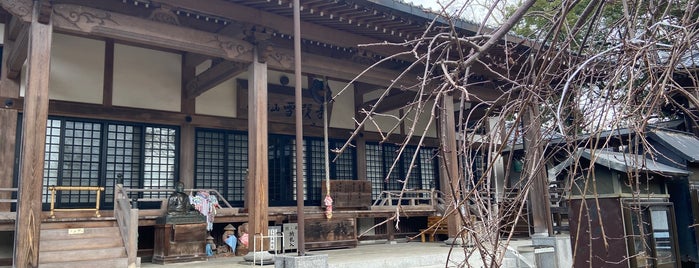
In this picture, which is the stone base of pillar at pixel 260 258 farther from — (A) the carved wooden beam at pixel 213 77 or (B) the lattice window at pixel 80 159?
(B) the lattice window at pixel 80 159

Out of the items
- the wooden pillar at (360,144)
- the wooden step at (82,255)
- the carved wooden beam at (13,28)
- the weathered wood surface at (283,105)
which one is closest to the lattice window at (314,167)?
the weathered wood surface at (283,105)

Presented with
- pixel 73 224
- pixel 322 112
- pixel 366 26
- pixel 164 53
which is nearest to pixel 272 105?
pixel 322 112

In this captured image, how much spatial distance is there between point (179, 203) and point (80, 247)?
2.08 metres

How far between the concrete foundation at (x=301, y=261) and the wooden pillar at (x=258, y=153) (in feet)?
4.12

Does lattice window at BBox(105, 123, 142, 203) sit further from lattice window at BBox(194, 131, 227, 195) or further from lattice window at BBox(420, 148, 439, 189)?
lattice window at BBox(420, 148, 439, 189)

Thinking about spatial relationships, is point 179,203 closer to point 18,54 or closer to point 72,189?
point 72,189

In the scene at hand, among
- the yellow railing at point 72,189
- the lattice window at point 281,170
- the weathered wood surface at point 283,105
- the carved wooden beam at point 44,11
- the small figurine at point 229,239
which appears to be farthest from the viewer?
the lattice window at point 281,170

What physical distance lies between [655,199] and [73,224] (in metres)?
8.76

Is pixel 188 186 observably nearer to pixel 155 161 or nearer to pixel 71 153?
pixel 155 161

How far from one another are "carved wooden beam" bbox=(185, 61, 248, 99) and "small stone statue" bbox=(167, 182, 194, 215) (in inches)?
88.9

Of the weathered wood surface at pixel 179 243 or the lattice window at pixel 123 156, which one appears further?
the lattice window at pixel 123 156

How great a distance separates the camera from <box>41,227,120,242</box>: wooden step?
8422 millimetres

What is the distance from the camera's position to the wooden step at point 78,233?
8422mm

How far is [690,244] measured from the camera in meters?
7.49
